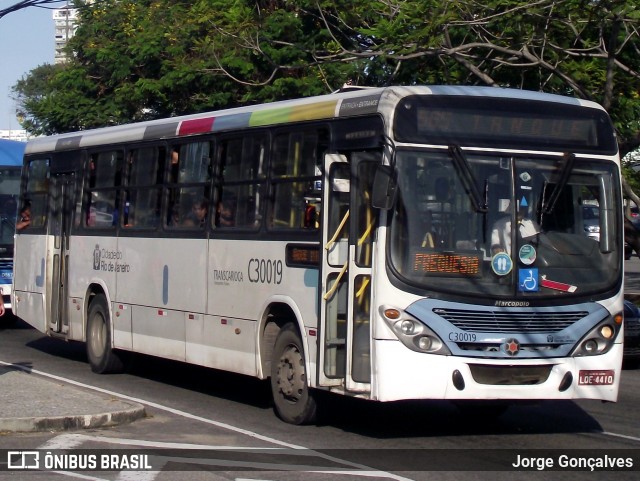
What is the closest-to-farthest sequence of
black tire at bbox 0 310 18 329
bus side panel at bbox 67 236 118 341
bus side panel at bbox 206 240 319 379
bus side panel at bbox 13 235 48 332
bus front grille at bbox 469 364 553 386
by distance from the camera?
bus front grille at bbox 469 364 553 386
bus side panel at bbox 206 240 319 379
bus side panel at bbox 67 236 118 341
bus side panel at bbox 13 235 48 332
black tire at bbox 0 310 18 329

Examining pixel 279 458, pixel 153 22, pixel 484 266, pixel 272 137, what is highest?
pixel 153 22

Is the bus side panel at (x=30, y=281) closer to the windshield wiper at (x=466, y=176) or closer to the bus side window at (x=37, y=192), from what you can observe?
the bus side window at (x=37, y=192)

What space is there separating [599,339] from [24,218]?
10.4 m

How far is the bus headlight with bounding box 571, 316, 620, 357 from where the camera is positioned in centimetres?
991

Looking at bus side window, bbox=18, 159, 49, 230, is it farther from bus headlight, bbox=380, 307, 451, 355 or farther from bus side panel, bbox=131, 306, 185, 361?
bus headlight, bbox=380, 307, 451, 355

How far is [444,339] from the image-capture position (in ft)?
31.1

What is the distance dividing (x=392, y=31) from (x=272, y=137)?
784 centimetres

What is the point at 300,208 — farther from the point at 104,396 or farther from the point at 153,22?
the point at 153,22

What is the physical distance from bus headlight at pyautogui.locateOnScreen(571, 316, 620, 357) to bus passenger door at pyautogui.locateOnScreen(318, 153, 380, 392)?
74.1 inches

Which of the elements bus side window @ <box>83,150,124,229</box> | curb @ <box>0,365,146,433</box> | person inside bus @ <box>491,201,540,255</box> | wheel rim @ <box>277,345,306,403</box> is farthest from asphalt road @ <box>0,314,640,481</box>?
bus side window @ <box>83,150,124,229</box>

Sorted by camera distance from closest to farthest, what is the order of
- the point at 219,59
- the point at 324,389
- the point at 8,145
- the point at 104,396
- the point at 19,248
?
the point at 324,389, the point at 104,396, the point at 19,248, the point at 8,145, the point at 219,59

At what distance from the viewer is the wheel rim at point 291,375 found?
10805 millimetres

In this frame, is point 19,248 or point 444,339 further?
point 19,248

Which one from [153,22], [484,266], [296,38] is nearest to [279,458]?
[484,266]
